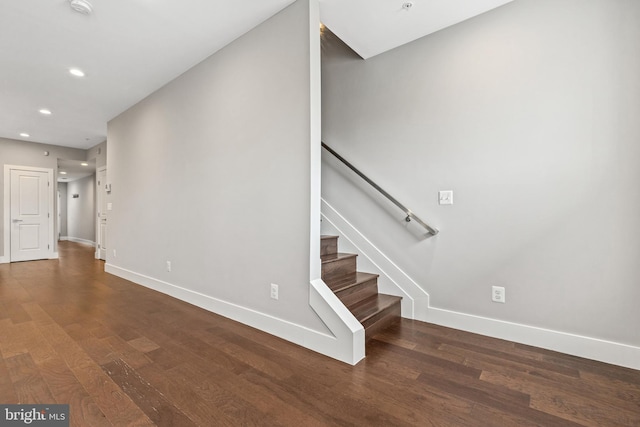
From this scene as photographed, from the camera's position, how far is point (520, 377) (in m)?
1.76

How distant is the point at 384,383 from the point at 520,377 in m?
0.85

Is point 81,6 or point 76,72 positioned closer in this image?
point 81,6

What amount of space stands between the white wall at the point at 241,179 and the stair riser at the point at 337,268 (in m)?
0.50

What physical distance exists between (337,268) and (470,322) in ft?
4.08

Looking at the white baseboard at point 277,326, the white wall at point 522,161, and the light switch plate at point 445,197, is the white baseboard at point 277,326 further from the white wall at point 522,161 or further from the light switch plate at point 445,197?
the light switch plate at point 445,197

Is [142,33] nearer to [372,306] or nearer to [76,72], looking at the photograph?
[76,72]

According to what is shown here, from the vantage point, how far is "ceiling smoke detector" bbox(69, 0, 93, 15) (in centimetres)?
229

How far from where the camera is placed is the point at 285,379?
5.71 feet

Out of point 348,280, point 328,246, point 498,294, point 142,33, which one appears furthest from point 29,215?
point 498,294

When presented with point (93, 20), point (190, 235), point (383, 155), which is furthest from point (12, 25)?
point (383, 155)

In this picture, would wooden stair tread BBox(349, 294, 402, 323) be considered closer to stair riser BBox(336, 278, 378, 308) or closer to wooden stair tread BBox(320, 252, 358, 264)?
stair riser BBox(336, 278, 378, 308)

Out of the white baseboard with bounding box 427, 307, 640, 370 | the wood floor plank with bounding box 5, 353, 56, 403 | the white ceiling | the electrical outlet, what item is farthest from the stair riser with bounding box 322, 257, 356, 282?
the white ceiling

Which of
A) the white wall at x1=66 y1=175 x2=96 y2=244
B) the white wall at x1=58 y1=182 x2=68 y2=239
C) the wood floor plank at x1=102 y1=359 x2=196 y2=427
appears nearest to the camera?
the wood floor plank at x1=102 y1=359 x2=196 y2=427

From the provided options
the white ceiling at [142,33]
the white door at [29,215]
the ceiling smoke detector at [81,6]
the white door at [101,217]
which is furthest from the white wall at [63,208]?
the ceiling smoke detector at [81,6]
